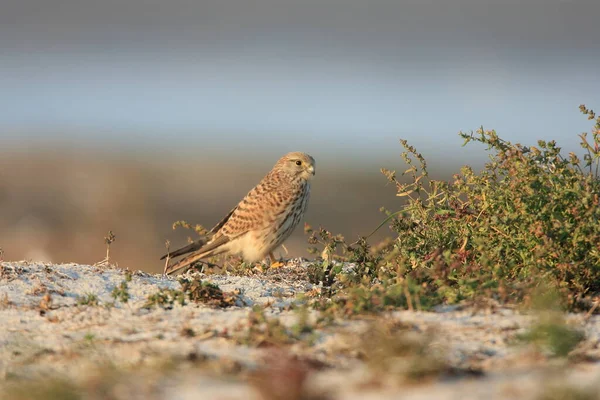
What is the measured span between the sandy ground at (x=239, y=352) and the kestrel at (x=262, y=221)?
8.54 ft

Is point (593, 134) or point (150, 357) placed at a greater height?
point (593, 134)

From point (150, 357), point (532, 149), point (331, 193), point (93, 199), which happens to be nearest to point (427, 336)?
point (150, 357)

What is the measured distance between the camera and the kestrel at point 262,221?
766 cm

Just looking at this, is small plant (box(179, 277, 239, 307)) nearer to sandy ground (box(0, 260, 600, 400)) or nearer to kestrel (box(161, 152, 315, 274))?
sandy ground (box(0, 260, 600, 400))

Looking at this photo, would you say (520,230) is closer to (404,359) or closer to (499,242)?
(499,242)

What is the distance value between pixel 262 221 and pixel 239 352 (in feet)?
14.0

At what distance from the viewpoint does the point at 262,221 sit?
770 cm

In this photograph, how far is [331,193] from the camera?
832 inches

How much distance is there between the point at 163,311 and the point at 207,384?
146 cm

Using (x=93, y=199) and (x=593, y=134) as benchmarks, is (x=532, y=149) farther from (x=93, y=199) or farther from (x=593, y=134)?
(x=93, y=199)

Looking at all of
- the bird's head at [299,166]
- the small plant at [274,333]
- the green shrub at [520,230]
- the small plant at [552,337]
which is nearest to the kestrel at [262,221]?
the bird's head at [299,166]

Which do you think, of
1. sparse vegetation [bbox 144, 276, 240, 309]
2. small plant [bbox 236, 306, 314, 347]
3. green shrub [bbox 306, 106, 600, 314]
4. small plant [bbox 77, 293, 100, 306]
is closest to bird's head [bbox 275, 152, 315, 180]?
green shrub [bbox 306, 106, 600, 314]

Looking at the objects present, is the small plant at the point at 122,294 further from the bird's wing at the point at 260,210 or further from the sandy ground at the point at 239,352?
the bird's wing at the point at 260,210

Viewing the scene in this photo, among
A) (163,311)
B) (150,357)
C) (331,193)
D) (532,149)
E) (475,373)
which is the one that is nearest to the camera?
(475,373)
